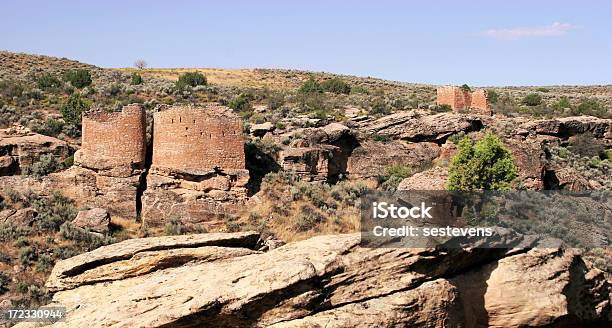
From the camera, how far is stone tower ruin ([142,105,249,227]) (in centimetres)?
2200

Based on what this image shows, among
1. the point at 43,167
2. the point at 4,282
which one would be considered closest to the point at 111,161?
the point at 43,167

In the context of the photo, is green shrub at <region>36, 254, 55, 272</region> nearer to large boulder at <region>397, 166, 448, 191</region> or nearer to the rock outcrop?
the rock outcrop

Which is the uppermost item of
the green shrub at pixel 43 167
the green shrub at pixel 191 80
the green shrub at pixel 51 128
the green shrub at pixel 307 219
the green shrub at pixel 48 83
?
the green shrub at pixel 191 80

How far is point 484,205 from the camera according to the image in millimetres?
17812

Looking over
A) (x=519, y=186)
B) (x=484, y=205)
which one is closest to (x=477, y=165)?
(x=519, y=186)

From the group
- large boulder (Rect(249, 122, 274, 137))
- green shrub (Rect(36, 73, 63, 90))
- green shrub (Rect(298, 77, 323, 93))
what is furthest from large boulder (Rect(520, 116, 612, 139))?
green shrub (Rect(36, 73, 63, 90))

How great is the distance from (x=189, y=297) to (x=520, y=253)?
20.6 ft

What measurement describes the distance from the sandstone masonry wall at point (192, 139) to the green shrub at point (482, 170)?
7.57m

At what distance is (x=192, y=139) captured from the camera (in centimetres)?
2203

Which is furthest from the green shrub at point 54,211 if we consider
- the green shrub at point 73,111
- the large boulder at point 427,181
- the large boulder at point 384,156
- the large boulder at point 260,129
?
the large boulder at point 427,181

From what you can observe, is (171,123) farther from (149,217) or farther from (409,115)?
(409,115)

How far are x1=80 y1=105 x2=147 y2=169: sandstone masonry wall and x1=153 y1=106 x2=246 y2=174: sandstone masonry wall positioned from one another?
2.12ft

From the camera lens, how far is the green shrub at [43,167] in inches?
893

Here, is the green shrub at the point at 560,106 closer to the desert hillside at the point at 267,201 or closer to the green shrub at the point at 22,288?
the desert hillside at the point at 267,201
